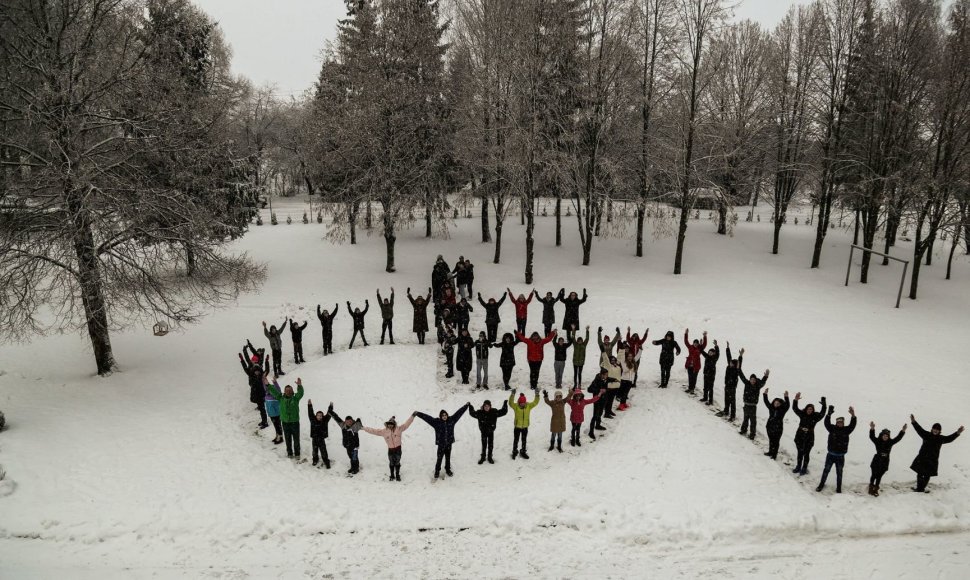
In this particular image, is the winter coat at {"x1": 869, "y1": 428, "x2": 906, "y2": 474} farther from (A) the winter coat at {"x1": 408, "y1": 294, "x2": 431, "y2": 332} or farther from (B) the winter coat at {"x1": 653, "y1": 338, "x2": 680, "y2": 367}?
(A) the winter coat at {"x1": 408, "y1": 294, "x2": 431, "y2": 332}

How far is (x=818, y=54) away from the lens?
80.2 ft

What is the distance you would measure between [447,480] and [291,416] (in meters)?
3.58

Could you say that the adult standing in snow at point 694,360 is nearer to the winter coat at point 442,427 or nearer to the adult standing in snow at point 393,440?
the winter coat at point 442,427

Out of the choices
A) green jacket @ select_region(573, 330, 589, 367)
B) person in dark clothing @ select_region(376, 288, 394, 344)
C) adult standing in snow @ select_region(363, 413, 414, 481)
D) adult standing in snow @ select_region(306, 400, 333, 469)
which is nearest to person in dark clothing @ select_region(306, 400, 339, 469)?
adult standing in snow @ select_region(306, 400, 333, 469)

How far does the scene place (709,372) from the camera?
13.7 m

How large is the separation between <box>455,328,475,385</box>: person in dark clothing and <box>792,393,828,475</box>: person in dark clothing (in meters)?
7.65

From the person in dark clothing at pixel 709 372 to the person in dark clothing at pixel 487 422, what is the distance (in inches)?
220

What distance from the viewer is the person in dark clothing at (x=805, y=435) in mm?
10562

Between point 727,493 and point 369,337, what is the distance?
11889 millimetres

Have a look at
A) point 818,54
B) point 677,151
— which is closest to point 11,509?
point 677,151

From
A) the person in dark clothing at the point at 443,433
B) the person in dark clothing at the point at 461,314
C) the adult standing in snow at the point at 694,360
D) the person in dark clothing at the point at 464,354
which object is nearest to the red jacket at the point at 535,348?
the person in dark clothing at the point at 464,354

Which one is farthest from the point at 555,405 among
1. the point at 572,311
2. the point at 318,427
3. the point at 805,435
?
the point at 572,311

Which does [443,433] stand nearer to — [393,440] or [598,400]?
[393,440]

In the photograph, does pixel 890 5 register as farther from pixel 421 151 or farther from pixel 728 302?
pixel 421 151
